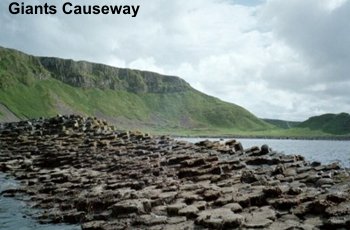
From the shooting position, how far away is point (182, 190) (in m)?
26.2

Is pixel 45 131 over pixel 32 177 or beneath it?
over

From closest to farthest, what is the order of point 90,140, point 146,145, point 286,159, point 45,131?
point 286,159
point 146,145
point 90,140
point 45,131

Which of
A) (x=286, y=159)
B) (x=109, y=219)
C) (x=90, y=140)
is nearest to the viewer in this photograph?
(x=109, y=219)

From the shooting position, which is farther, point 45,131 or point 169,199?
point 45,131

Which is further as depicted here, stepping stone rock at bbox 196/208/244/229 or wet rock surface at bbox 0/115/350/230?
wet rock surface at bbox 0/115/350/230

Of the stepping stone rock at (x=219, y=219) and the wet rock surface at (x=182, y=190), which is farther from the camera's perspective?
the wet rock surface at (x=182, y=190)

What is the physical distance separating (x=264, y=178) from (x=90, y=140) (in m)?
42.8

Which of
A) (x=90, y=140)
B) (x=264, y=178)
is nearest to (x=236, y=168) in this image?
→ (x=264, y=178)

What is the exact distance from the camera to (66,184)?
34.2 metres

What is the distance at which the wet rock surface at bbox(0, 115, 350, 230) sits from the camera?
1902 cm

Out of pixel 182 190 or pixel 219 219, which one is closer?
pixel 219 219

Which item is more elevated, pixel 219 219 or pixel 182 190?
pixel 182 190

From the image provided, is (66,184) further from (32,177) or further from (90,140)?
(90,140)

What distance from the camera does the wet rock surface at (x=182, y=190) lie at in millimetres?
19016
